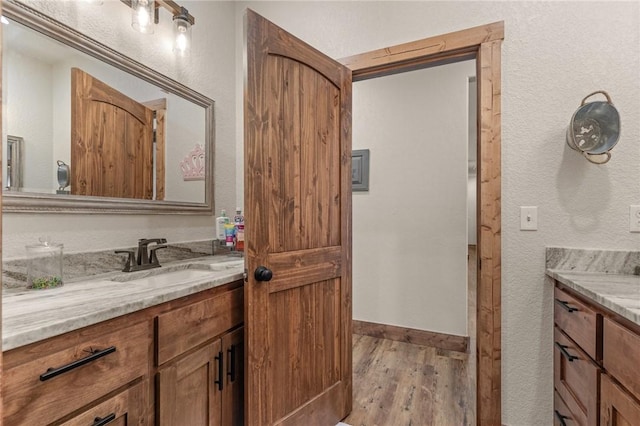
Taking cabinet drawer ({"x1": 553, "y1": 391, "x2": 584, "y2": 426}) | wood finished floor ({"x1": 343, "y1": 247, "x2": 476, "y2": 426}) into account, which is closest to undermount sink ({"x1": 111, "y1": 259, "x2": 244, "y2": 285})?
wood finished floor ({"x1": 343, "y1": 247, "x2": 476, "y2": 426})

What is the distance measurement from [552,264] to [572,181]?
1.42 feet

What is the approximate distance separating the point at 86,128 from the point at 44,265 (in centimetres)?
64

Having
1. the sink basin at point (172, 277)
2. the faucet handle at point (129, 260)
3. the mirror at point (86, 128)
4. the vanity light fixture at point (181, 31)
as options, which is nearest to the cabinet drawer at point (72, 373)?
the sink basin at point (172, 277)

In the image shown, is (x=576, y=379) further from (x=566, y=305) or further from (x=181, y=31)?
(x=181, y=31)

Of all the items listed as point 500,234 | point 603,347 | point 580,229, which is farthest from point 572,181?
point 603,347

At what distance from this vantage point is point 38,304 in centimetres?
105

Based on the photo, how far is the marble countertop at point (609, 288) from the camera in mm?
1033

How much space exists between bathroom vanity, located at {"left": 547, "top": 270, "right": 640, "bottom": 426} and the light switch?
0.24 meters

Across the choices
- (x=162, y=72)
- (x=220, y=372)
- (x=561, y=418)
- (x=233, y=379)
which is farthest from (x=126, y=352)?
(x=561, y=418)

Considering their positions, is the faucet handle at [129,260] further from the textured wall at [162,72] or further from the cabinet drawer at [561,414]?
the cabinet drawer at [561,414]

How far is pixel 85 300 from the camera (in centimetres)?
110

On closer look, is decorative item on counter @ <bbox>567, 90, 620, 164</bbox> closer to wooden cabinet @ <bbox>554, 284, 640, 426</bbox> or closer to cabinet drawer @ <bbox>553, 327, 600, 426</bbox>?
wooden cabinet @ <bbox>554, 284, 640, 426</bbox>

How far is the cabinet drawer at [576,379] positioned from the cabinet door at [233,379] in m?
1.41

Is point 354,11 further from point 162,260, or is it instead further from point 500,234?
point 162,260
